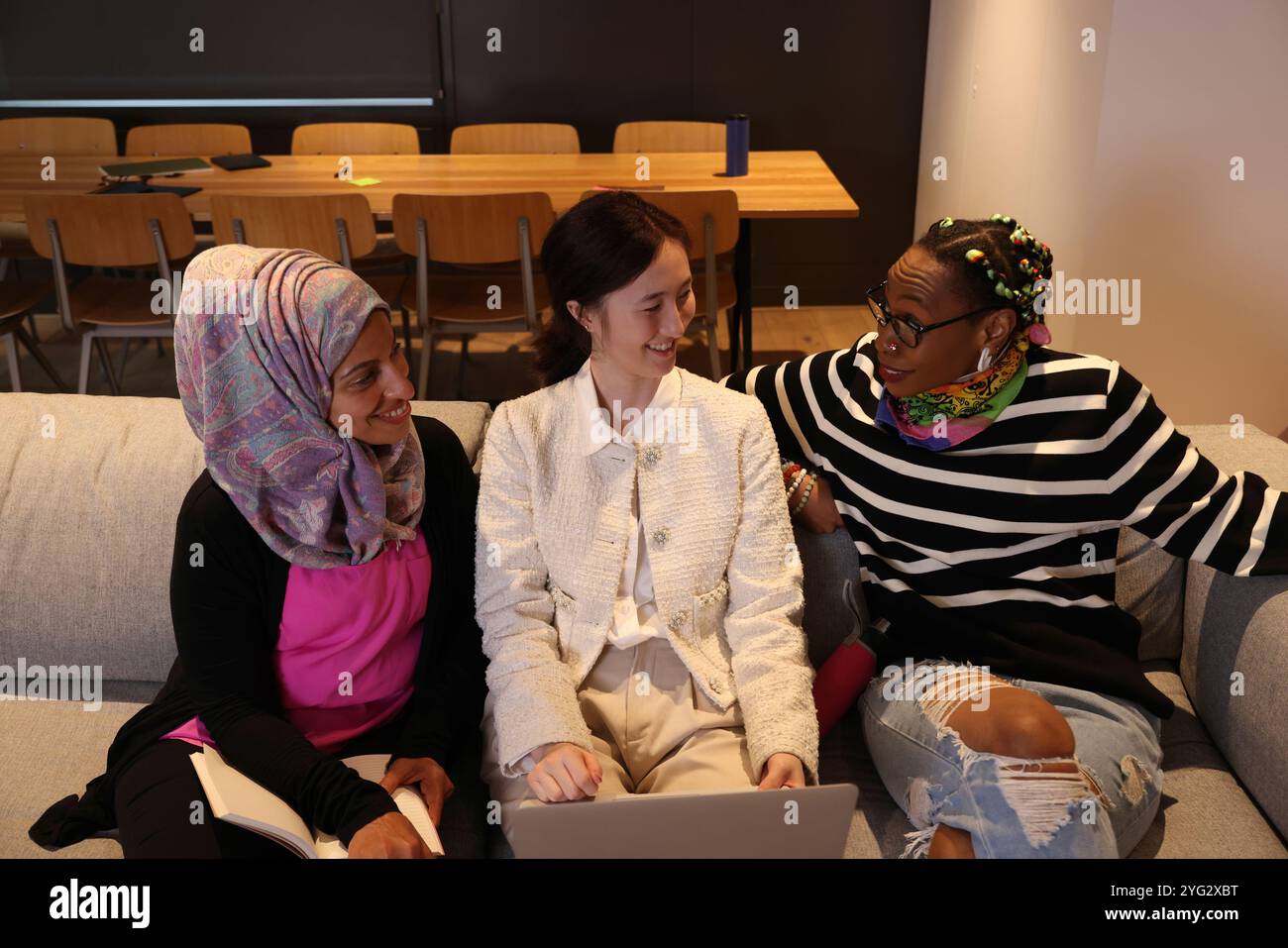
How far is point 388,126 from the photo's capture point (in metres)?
4.84

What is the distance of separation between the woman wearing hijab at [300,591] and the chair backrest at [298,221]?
6.96 feet

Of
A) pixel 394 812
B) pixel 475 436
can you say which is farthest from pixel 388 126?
pixel 394 812

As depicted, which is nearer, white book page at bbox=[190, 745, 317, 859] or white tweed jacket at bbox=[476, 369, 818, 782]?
white book page at bbox=[190, 745, 317, 859]

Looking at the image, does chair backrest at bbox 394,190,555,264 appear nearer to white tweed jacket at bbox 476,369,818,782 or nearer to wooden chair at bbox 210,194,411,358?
wooden chair at bbox 210,194,411,358

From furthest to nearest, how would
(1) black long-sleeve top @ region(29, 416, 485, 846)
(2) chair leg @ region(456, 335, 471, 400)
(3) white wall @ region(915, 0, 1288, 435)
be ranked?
(2) chair leg @ region(456, 335, 471, 400)
(3) white wall @ region(915, 0, 1288, 435)
(1) black long-sleeve top @ region(29, 416, 485, 846)

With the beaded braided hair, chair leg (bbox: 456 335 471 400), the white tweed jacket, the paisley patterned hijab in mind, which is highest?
the beaded braided hair

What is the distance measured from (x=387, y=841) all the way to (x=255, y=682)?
1.10ft

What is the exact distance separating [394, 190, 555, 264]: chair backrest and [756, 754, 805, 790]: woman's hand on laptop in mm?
Answer: 2445

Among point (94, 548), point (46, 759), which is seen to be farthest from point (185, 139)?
point (46, 759)

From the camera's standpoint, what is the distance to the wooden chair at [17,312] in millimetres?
3912

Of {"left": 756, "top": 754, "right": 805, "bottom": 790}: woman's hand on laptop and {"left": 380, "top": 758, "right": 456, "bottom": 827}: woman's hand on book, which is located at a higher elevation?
{"left": 756, "top": 754, "right": 805, "bottom": 790}: woman's hand on laptop

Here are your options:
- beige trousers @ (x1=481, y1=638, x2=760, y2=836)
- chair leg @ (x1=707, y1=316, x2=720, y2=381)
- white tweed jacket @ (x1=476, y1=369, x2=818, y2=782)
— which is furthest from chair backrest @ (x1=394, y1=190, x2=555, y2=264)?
beige trousers @ (x1=481, y1=638, x2=760, y2=836)

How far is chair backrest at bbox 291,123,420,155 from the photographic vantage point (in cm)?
483

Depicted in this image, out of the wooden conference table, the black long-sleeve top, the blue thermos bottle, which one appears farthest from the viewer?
the blue thermos bottle
